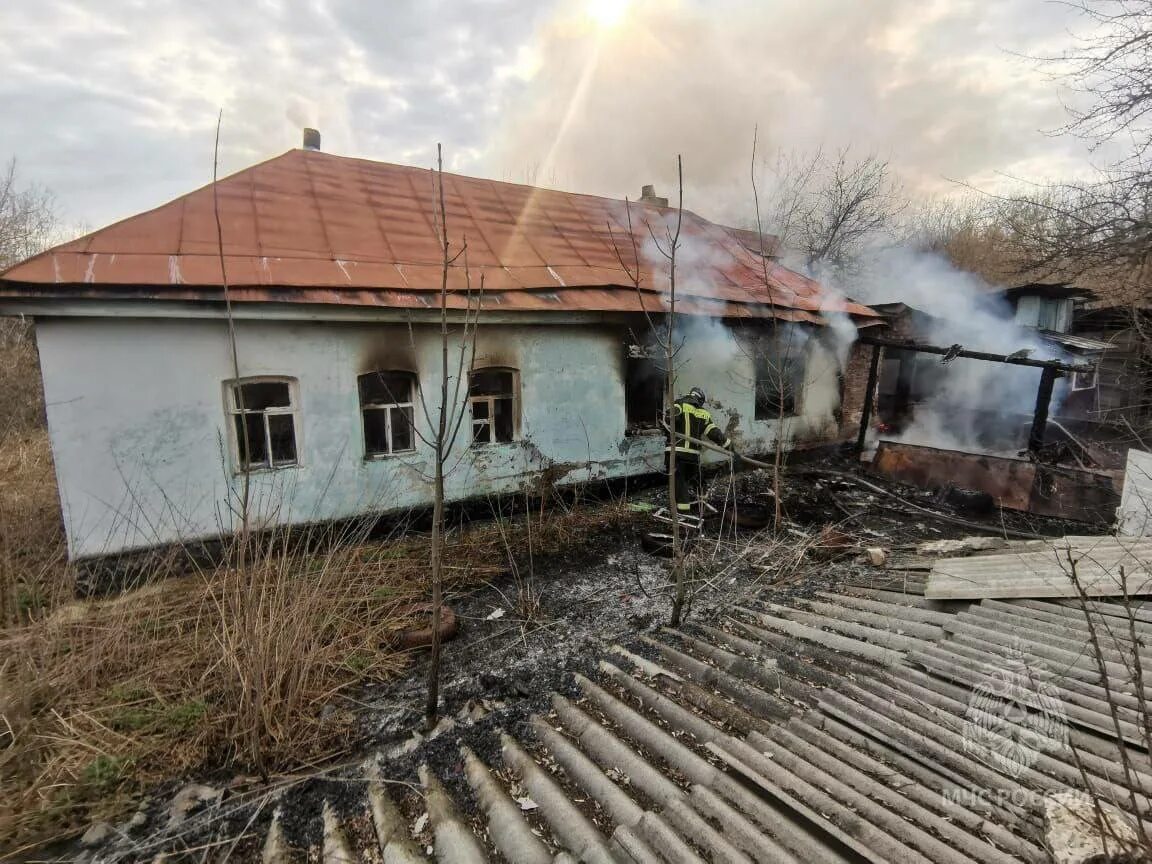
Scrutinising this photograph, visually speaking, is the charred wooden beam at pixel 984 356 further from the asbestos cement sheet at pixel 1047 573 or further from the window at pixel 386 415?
the window at pixel 386 415

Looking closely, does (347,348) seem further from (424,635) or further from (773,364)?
(773,364)

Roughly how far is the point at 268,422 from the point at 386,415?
148 cm

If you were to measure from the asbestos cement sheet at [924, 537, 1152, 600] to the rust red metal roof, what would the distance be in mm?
3778

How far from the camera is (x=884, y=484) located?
9.71 meters

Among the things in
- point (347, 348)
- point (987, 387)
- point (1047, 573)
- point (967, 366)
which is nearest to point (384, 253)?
point (347, 348)

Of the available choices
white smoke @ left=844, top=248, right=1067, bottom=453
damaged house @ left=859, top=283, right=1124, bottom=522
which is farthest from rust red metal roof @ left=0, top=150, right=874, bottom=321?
white smoke @ left=844, top=248, right=1067, bottom=453

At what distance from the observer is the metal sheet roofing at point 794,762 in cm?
202

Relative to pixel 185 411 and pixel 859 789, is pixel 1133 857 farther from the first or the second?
pixel 185 411

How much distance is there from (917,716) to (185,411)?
7.50m

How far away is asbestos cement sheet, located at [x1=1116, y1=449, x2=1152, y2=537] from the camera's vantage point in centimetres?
585

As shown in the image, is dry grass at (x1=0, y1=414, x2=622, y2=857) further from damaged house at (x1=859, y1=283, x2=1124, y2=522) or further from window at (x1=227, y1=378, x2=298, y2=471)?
damaged house at (x1=859, y1=283, x2=1124, y2=522)

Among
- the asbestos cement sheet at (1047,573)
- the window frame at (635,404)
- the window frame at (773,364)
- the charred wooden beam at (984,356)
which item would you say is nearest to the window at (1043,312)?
the charred wooden beam at (984,356)

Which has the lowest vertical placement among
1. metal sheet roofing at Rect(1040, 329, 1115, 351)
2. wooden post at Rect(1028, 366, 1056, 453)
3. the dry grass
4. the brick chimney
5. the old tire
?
the old tire

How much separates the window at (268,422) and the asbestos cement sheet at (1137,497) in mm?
10147
